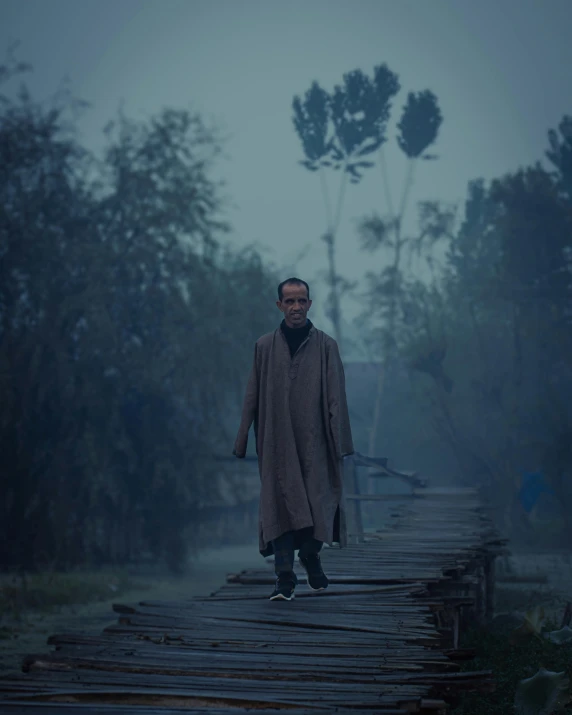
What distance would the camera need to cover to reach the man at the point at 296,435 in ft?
19.0

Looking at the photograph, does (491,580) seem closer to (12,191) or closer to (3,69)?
(12,191)

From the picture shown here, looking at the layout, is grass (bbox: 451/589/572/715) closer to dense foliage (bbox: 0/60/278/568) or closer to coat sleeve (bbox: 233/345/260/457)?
coat sleeve (bbox: 233/345/260/457)

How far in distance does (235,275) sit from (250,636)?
17.1 m

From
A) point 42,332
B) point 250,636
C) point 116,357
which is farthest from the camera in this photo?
point 116,357

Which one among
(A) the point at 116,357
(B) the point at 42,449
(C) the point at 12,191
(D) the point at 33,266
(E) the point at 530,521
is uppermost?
(C) the point at 12,191

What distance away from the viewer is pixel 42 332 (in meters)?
17.2

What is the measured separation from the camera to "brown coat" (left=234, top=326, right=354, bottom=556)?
5.77 metres

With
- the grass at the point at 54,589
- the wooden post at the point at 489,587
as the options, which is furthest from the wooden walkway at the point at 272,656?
the grass at the point at 54,589

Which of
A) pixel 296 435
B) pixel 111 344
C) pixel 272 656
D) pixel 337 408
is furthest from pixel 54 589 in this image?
pixel 272 656

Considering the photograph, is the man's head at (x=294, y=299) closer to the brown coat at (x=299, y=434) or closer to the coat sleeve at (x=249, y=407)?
the brown coat at (x=299, y=434)

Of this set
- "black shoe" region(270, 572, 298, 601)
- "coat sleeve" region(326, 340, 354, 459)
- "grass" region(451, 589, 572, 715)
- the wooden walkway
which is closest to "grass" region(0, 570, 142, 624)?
"grass" region(451, 589, 572, 715)

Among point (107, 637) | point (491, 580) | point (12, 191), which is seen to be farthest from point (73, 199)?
point (107, 637)

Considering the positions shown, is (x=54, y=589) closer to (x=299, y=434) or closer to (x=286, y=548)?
(x=286, y=548)

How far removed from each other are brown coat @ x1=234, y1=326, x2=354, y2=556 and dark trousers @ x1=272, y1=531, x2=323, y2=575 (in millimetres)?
74
